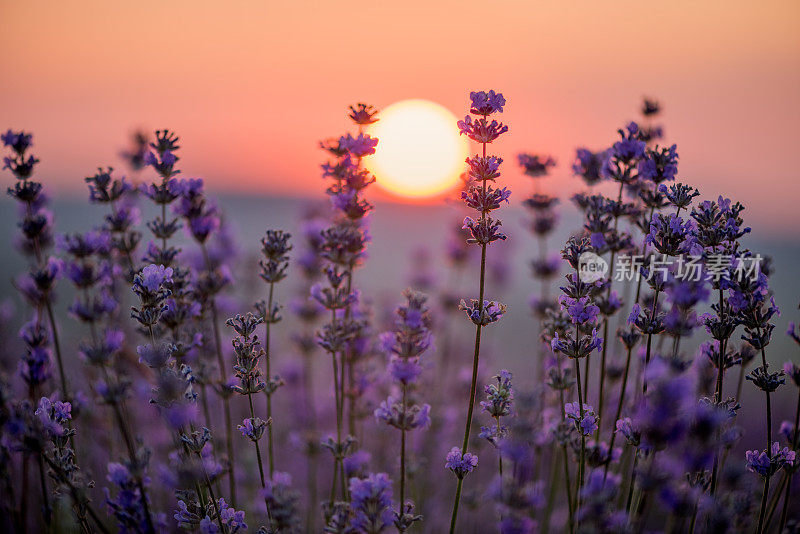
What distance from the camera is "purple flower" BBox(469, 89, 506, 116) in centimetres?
273

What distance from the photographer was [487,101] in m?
2.74

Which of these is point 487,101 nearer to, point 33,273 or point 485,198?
point 485,198

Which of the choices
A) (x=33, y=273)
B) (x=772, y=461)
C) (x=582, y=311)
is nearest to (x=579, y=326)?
(x=582, y=311)

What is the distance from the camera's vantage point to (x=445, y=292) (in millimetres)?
6023

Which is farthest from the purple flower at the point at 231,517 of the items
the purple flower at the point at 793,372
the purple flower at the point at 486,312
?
the purple flower at the point at 793,372

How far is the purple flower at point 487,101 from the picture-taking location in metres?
2.73

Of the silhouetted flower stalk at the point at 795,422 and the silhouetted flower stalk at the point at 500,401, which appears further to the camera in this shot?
the silhouetted flower stalk at the point at 795,422

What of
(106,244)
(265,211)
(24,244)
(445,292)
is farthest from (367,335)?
(265,211)

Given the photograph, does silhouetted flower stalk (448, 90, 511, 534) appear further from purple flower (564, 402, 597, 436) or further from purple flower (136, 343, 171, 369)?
purple flower (136, 343, 171, 369)

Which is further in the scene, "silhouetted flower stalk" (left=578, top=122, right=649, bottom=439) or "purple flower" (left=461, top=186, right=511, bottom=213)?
"silhouetted flower stalk" (left=578, top=122, right=649, bottom=439)

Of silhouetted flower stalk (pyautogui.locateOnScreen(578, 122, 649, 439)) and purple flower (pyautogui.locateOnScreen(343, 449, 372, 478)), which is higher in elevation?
silhouetted flower stalk (pyautogui.locateOnScreen(578, 122, 649, 439))

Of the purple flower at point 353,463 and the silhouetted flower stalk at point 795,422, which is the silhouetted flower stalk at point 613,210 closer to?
the silhouetted flower stalk at point 795,422

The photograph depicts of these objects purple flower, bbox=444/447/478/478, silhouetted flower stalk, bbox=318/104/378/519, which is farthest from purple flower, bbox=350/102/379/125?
purple flower, bbox=444/447/478/478

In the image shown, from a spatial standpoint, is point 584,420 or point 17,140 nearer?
point 584,420
